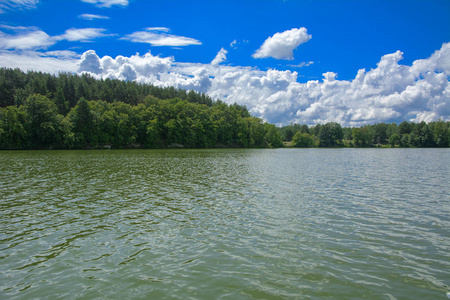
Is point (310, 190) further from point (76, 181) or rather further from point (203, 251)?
point (76, 181)

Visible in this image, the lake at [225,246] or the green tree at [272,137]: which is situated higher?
the green tree at [272,137]

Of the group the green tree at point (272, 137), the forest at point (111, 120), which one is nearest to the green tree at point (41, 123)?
the forest at point (111, 120)

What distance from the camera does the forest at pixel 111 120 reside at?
102062 millimetres

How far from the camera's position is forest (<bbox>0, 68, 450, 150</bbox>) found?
10206 cm

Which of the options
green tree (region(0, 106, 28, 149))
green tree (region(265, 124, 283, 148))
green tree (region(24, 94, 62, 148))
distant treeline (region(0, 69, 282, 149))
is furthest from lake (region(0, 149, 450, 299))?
green tree (region(265, 124, 283, 148))

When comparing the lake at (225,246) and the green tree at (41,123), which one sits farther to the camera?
the green tree at (41,123)

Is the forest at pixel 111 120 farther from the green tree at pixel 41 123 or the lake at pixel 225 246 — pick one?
the lake at pixel 225 246

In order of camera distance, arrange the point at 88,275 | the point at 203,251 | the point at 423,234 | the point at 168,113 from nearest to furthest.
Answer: the point at 88,275 → the point at 203,251 → the point at 423,234 → the point at 168,113

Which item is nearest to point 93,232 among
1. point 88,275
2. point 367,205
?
point 88,275

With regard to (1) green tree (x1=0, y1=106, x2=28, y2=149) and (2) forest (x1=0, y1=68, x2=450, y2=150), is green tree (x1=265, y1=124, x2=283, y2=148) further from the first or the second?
(1) green tree (x1=0, y1=106, x2=28, y2=149)

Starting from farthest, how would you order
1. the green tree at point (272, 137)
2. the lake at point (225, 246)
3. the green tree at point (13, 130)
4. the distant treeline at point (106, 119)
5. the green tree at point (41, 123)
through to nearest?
the green tree at point (272, 137), the distant treeline at point (106, 119), the green tree at point (41, 123), the green tree at point (13, 130), the lake at point (225, 246)

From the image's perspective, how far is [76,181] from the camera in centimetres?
2792

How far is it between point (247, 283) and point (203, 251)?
2869mm

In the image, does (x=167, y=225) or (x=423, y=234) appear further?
(x=167, y=225)
